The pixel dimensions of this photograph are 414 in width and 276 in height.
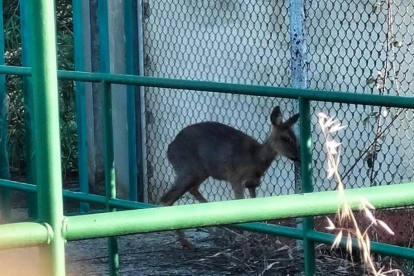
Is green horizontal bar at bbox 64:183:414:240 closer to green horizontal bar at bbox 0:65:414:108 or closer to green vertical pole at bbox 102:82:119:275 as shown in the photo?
green horizontal bar at bbox 0:65:414:108

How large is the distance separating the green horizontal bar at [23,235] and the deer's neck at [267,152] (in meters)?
5.85

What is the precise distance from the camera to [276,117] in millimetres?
7531

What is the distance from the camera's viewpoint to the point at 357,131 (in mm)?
7543

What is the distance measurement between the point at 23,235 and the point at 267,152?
5966 mm

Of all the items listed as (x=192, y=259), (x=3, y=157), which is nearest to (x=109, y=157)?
(x=192, y=259)

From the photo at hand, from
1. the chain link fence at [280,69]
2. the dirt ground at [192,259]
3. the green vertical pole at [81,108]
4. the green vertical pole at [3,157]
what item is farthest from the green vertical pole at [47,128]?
the green vertical pole at [81,108]

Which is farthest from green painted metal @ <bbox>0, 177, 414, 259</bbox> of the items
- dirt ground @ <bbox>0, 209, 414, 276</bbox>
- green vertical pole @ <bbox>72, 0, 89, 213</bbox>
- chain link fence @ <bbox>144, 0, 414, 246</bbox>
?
green vertical pole @ <bbox>72, 0, 89, 213</bbox>

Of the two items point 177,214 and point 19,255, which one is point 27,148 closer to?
point 19,255

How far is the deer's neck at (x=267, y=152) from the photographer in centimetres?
791

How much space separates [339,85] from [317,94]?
334 cm

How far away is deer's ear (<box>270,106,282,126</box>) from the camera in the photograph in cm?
742

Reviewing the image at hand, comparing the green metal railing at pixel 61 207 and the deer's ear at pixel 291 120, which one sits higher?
the green metal railing at pixel 61 207

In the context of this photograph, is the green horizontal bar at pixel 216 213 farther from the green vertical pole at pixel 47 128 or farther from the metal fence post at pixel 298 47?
the metal fence post at pixel 298 47

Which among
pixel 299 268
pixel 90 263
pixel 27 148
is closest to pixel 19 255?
pixel 90 263
